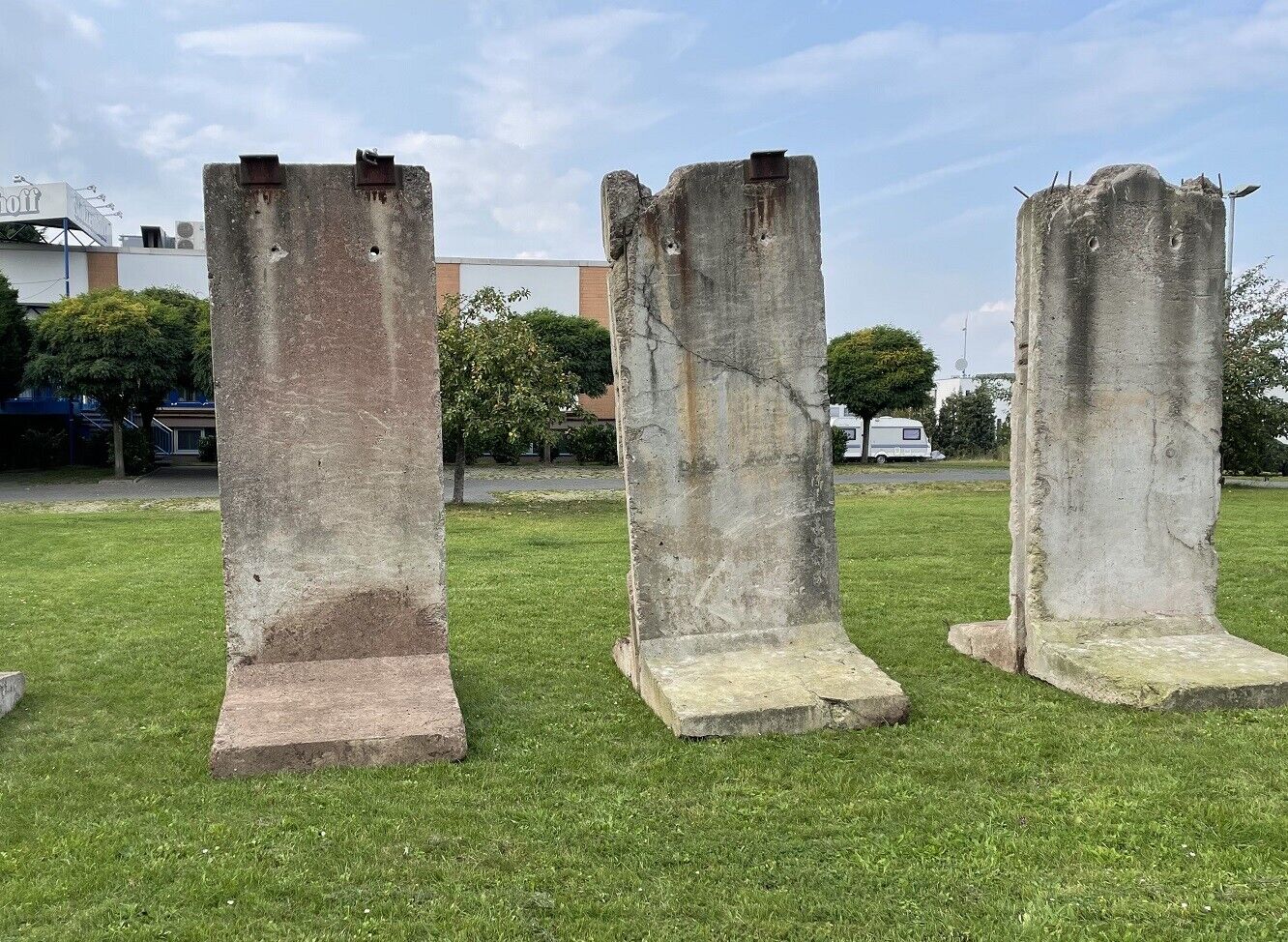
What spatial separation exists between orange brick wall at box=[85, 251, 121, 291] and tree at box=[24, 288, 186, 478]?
11.4 meters

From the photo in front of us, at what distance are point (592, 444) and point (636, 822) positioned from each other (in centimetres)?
3292

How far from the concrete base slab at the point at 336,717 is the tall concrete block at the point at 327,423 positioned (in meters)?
0.02

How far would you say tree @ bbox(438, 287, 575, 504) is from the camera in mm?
18094

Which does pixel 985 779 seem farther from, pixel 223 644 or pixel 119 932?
pixel 223 644

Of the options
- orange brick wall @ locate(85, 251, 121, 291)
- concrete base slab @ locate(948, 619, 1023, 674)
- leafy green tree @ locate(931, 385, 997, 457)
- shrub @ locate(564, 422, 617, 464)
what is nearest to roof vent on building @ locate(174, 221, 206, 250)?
orange brick wall @ locate(85, 251, 121, 291)

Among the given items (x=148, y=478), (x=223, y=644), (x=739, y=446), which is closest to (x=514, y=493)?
(x=148, y=478)

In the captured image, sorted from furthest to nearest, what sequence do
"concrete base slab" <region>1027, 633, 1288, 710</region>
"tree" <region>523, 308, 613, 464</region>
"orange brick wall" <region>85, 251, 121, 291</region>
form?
1. "orange brick wall" <region>85, 251, 121, 291</region>
2. "tree" <region>523, 308, 613, 464</region>
3. "concrete base slab" <region>1027, 633, 1288, 710</region>

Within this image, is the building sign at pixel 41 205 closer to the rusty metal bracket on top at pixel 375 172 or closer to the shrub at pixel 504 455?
the shrub at pixel 504 455

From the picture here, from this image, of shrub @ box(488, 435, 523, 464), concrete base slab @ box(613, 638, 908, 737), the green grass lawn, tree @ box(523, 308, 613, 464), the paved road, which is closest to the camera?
the green grass lawn

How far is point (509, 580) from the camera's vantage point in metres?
9.32

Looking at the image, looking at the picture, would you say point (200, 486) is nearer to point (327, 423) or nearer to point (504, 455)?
point (504, 455)

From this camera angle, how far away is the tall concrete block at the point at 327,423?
4.92 m

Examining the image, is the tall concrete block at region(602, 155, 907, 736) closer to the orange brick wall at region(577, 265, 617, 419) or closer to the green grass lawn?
the green grass lawn

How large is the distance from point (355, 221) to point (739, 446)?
2358 millimetres
